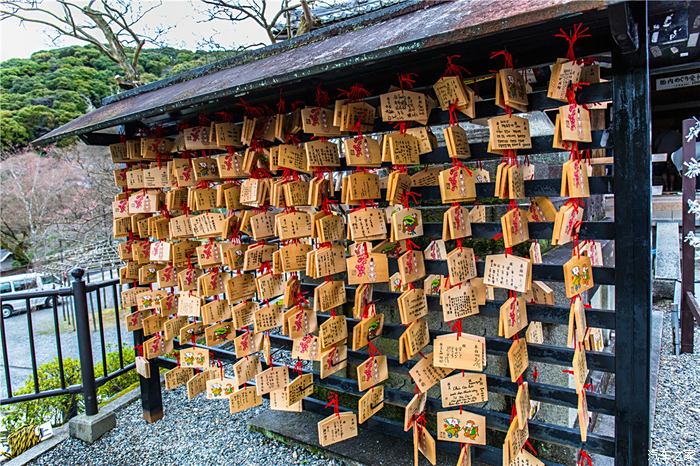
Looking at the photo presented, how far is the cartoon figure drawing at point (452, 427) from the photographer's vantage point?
2.41 meters

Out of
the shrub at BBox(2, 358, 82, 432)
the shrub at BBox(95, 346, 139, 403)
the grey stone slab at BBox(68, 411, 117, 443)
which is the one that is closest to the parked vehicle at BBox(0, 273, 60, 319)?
the shrub at BBox(95, 346, 139, 403)

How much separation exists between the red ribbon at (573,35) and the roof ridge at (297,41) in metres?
0.69

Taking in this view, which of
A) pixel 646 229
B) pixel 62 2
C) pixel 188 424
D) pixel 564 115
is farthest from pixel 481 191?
pixel 62 2

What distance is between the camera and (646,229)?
1855mm

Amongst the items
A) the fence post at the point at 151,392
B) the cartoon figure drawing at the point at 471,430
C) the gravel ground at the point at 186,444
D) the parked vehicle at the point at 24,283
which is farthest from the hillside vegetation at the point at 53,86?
the cartoon figure drawing at the point at 471,430

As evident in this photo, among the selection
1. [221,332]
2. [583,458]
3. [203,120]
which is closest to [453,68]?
[203,120]

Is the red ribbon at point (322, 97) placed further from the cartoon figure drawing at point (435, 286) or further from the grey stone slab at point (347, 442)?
the grey stone slab at point (347, 442)

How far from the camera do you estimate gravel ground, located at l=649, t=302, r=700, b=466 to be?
3033 mm

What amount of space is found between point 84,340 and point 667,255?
8032mm

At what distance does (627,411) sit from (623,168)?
1.10 m

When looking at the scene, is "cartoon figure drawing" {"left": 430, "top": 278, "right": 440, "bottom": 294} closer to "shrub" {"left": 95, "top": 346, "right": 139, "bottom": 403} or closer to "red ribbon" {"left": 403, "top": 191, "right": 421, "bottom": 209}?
"red ribbon" {"left": 403, "top": 191, "right": 421, "bottom": 209}

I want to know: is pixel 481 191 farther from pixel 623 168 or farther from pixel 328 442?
pixel 328 442

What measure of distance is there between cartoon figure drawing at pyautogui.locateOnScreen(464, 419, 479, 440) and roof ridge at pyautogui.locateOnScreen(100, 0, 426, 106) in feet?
7.35

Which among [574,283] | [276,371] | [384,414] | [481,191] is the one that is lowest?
[384,414]
